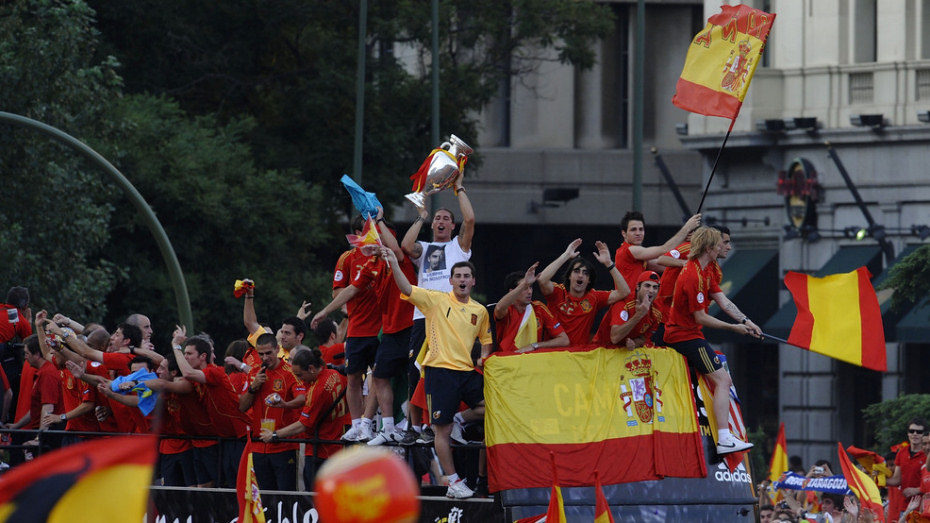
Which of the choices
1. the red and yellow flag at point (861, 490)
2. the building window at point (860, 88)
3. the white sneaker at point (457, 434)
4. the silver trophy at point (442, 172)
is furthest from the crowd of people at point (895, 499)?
the building window at point (860, 88)

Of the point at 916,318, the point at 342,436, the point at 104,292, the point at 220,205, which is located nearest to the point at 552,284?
the point at 342,436

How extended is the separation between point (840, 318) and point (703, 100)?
7.40ft

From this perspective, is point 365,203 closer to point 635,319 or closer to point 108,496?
point 635,319

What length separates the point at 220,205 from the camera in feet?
95.6

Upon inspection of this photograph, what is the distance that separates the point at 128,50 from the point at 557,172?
43.4ft

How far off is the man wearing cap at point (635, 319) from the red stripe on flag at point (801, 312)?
1.46 m

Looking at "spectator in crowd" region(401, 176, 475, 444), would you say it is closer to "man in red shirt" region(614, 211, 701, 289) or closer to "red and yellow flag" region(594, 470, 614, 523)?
"man in red shirt" region(614, 211, 701, 289)

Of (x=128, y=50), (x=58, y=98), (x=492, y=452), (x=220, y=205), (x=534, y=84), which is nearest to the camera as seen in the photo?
(x=492, y=452)

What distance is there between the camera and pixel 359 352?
45.0 feet

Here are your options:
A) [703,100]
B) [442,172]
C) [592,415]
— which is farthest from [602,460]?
[703,100]

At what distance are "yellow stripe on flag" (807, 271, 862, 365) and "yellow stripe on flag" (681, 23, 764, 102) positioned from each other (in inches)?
69.3

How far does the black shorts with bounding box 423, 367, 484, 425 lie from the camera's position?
12539 millimetres

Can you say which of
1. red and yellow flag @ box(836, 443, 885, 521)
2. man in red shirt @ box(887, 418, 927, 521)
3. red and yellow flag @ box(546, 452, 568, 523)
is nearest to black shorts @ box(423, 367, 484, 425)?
red and yellow flag @ box(546, 452, 568, 523)

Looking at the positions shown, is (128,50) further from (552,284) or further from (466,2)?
(552,284)
